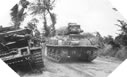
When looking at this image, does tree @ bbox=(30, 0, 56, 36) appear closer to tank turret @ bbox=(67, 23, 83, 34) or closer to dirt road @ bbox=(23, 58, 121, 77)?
tank turret @ bbox=(67, 23, 83, 34)

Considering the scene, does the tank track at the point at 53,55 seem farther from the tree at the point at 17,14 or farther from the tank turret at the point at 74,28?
the tree at the point at 17,14

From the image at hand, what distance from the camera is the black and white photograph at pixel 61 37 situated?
2303 millimetres

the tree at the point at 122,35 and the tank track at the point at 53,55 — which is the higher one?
the tree at the point at 122,35

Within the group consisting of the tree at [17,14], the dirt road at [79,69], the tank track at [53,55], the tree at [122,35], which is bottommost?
the dirt road at [79,69]

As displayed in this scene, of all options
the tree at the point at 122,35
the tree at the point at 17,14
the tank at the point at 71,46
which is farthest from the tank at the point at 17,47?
the tree at the point at 122,35

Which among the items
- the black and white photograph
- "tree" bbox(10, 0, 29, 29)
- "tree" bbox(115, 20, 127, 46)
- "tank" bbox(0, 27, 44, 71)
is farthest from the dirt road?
"tree" bbox(10, 0, 29, 29)

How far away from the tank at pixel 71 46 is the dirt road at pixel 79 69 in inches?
2.4

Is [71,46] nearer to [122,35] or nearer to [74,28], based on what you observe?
[74,28]

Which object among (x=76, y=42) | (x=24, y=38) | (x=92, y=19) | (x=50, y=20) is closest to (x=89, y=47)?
(x=76, y=42)

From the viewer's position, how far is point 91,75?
94.0 inches

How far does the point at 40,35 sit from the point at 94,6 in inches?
26.2

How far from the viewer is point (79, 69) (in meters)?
2.46

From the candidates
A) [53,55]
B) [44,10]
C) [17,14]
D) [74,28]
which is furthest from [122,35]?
[17,14]

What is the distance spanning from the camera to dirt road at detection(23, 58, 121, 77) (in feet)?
7.75
